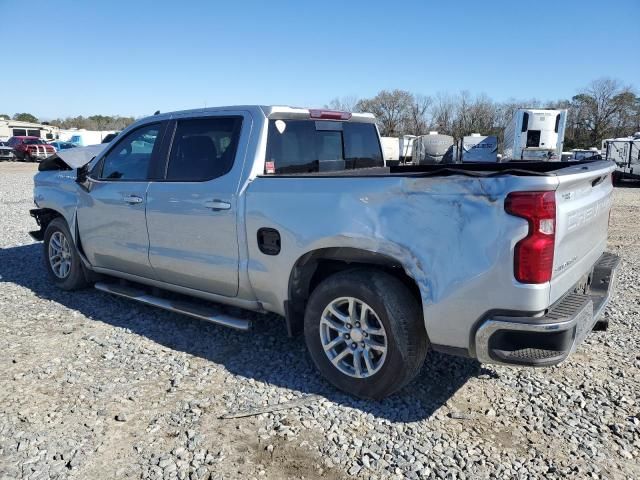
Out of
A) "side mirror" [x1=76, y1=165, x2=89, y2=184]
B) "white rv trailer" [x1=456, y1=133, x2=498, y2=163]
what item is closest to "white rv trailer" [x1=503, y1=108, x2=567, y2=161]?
"white rv trailer" [x1=456, y1=133, x2=498, y2=163]

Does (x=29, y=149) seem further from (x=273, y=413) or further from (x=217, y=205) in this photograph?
(x=273, y=413)

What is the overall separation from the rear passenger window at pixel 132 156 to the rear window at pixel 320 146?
4.12 ft

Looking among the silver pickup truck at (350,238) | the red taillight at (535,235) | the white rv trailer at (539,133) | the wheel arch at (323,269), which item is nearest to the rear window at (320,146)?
the silver pickup truck at (350,238)

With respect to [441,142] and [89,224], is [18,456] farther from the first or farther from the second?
[441,142]

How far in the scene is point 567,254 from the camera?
2996mm

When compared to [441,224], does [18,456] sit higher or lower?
lower

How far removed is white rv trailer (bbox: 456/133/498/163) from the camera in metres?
28.2

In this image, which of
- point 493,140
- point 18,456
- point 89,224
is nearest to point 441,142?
point 493,140

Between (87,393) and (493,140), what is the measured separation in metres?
28.3

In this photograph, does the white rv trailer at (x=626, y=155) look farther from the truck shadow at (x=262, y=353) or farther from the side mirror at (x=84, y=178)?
the side mirror at (x=84, y=178)

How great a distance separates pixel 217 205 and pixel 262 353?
1265mm

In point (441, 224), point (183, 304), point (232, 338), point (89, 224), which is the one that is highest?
point (441, 224)

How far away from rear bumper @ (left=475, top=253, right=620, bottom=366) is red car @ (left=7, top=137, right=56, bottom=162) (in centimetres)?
4154

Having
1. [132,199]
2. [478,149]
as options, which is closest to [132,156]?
[132,199]
